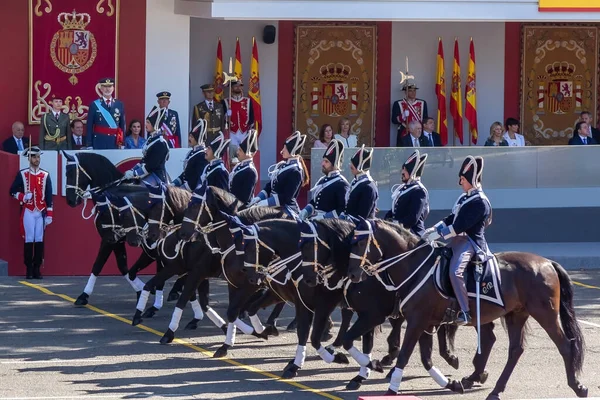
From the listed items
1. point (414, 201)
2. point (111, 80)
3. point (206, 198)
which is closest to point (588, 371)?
point (414, 201)

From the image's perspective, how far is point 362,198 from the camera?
13703mm

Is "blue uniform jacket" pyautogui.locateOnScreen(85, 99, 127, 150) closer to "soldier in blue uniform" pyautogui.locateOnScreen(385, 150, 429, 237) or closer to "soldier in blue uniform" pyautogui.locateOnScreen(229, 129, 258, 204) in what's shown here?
"soldier in blue uniform" pyautogui.locateOnScreen(229, 129, 258, 204)

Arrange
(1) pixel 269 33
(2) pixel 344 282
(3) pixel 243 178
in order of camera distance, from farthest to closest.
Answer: (1) pixel 269 33, (3) pixel 243 178, (2) pixel 344 282

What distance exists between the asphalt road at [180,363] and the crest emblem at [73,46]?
565cm

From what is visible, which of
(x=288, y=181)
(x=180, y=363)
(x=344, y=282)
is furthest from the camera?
(x=288, y=181)

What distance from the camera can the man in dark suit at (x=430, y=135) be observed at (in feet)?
75.7

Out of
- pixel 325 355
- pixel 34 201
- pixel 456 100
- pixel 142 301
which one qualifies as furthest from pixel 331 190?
pixel 456 100

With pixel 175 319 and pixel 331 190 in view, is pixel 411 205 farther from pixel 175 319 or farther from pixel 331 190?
pixel 175 319

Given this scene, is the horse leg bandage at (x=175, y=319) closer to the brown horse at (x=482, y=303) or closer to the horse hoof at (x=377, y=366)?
the horse hoof at (x=377, y=366)

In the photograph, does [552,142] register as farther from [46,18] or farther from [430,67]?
[46,18]

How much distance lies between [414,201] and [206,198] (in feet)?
7.76

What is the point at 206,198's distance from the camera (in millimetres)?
14414

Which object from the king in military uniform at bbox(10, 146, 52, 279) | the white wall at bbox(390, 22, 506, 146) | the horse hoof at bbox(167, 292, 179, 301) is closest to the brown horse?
the horse hoof at bbox(167, 292, 179, 301)

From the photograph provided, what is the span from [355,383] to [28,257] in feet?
26.8
